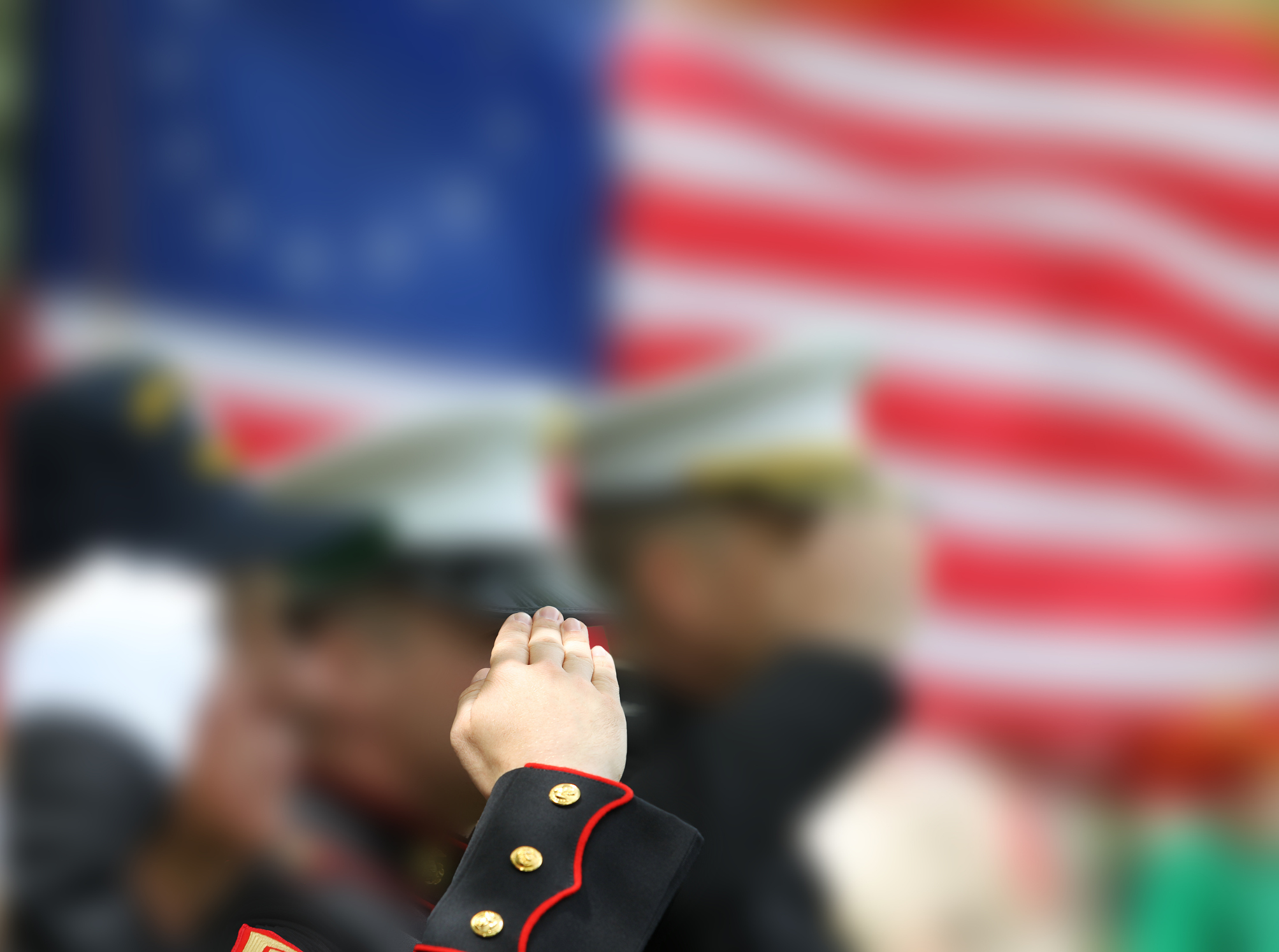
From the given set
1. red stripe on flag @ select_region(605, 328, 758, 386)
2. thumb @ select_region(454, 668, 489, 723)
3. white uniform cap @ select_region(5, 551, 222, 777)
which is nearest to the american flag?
red stripe on flag @ select_region(605, 328, 758, 386)

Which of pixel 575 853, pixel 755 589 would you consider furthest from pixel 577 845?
pixel 755 589

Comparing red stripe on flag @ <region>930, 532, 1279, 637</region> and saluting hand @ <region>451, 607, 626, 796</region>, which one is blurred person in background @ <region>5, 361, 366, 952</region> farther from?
red stripe on flag @ <region>930, 532, 1279, 637</region>

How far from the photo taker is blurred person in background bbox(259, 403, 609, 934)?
242 millimetres

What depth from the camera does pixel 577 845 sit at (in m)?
0.20

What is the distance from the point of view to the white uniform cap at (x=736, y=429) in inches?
36.6

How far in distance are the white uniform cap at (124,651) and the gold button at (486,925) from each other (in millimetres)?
459

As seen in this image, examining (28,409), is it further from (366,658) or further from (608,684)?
(608,684)

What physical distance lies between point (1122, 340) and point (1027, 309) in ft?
0.38

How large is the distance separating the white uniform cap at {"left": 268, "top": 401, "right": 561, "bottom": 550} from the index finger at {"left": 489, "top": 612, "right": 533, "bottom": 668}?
1.61 feet

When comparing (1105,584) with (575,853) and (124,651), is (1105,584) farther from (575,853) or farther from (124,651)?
(575,853)

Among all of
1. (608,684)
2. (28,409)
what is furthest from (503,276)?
(608,684)

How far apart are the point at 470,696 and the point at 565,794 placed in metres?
0.02

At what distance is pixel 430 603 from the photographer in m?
0.44

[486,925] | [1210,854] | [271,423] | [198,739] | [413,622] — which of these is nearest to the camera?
[486,925]
